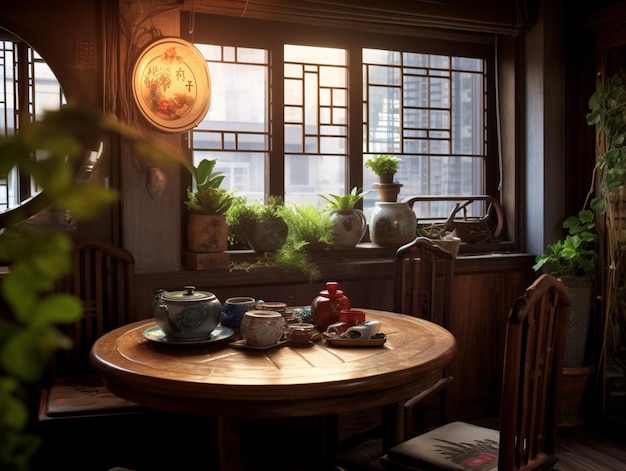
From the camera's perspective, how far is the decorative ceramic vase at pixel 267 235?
3375 mm

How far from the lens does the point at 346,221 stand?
3598 mm

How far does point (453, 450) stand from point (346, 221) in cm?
169

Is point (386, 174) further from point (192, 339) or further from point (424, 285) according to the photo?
point (192, 339)

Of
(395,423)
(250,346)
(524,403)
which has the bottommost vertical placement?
(395,423)

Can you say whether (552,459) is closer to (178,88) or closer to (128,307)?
(128,307)

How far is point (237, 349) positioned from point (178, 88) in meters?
1.53

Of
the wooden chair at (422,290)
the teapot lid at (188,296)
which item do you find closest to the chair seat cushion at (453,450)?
the wooden chair at (422,290)

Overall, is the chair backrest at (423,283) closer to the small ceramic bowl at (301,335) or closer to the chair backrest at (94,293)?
the small ceramic bowl at (301,335)

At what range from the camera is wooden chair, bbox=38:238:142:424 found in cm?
278

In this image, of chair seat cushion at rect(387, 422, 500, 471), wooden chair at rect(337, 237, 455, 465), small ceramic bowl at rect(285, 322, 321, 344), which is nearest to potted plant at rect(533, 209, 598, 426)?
wooden chair at rect(337, 237, 455, 465)

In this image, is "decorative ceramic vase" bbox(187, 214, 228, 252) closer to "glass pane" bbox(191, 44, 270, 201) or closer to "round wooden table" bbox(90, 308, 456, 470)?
"glass pane" bbox(191, 44, 270, 201)

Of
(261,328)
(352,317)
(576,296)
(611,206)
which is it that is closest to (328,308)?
Answer: (352,317)

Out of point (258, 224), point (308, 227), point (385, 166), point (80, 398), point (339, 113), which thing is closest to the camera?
point (80, 398)

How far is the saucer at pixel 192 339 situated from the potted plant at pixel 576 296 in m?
2.12
